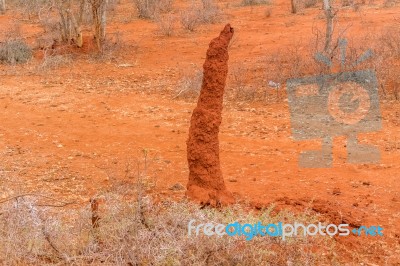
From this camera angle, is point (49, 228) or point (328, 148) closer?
point (49, 228)

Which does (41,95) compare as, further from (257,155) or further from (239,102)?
(257,155)

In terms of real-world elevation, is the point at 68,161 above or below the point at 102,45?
below

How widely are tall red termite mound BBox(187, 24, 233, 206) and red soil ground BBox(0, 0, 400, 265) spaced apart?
46 cm

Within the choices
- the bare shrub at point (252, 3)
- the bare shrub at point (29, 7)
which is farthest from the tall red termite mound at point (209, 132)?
the bare shrub at point (252, 3)

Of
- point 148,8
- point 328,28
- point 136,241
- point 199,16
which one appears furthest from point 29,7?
point 136,241

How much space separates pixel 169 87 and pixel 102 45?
139 inches

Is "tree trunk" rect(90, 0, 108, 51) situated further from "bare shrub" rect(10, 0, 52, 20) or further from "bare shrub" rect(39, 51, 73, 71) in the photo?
"bare shrub" rect(10, 0, 52, 20)

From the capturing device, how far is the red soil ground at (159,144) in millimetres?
5145

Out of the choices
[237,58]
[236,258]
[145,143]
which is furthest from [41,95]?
[236,258]

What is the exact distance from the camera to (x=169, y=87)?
10297 mm

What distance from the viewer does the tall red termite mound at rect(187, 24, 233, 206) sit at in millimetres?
4664

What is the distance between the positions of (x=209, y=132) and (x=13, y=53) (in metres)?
9.01

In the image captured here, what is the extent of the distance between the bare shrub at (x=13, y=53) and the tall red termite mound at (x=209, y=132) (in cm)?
875

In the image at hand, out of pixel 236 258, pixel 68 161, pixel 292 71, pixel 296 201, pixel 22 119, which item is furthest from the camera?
pixel 292 71
